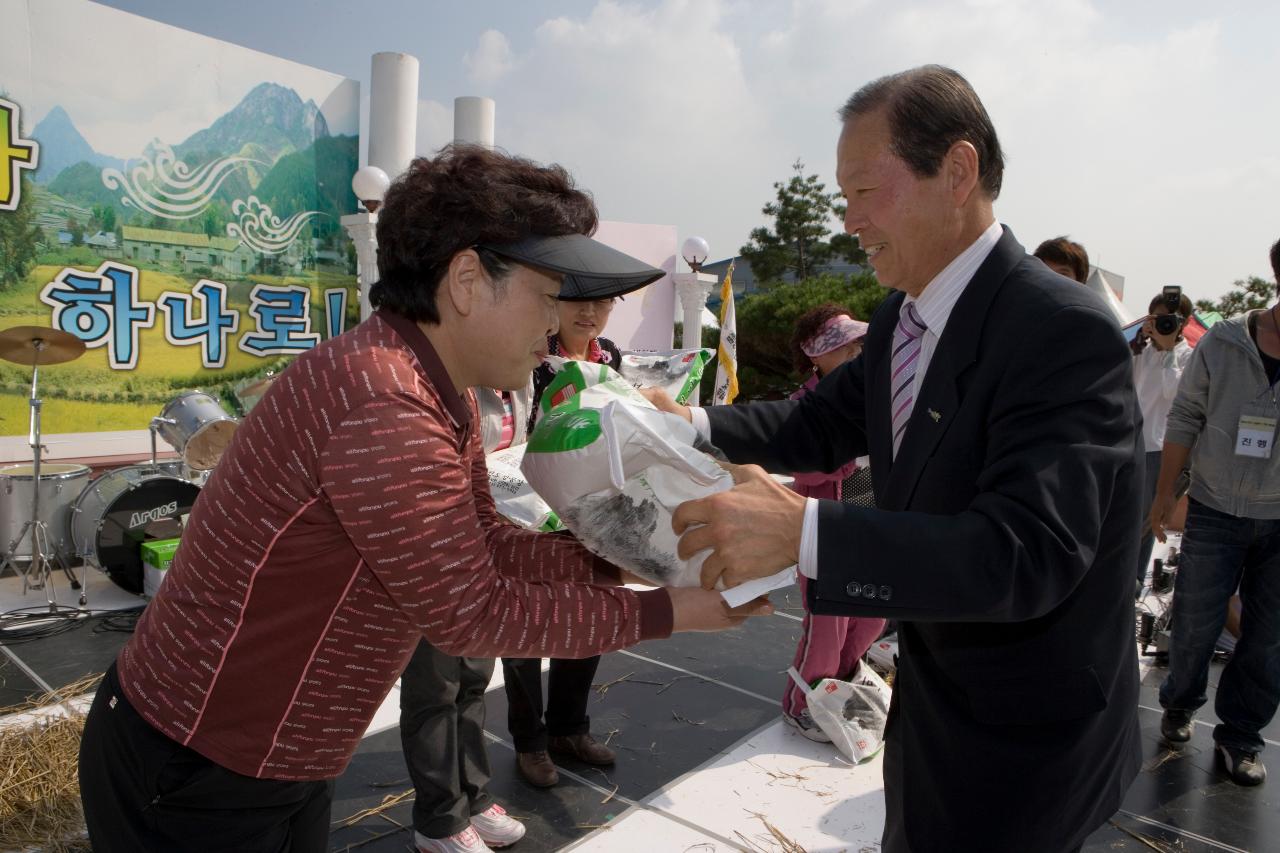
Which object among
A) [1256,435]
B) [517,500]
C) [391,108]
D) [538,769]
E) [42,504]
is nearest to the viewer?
[517,500]

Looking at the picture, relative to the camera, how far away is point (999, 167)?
5.46 feet

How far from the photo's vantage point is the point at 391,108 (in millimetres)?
10500

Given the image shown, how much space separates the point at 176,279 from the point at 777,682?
25.4 feet

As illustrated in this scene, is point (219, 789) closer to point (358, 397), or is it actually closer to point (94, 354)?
point (358, 397)

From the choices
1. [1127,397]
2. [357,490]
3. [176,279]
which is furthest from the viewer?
[176,279]

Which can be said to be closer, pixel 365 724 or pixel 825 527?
pixel 825 527

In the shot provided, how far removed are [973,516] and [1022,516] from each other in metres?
0.07

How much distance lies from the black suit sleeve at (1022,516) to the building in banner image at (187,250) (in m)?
9.26

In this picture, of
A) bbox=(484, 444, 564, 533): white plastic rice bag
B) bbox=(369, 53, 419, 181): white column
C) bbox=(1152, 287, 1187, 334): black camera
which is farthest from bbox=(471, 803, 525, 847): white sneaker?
bbox=(369, 53, 419, 181): white column

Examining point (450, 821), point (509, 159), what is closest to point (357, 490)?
point (509, 159)

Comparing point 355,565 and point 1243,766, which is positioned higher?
point 355,565

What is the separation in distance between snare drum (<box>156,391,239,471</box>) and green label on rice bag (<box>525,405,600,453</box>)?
18.0 feet

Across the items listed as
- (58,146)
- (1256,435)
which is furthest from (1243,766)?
(58,146)

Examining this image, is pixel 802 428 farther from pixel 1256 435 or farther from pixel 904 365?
pixel 1256 435
